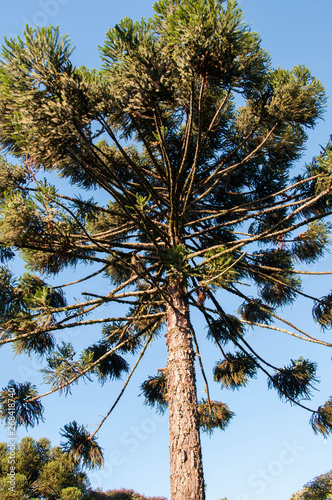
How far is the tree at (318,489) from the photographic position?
13.6 meters

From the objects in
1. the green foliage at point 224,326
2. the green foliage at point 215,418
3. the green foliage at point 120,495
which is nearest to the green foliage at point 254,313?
the green foliage at point 224,326

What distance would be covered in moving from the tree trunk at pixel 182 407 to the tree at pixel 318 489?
10.6 metres

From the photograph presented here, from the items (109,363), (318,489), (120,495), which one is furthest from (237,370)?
(120,495)

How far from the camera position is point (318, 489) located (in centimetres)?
1466

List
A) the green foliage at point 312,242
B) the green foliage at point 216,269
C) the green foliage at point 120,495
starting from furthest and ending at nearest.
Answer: the green foliage at point 120,495
the green foliage at point 312,242
the green foliage at point 216,269

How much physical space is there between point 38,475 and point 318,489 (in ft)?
36.9

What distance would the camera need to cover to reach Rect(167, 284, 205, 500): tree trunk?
379 cm

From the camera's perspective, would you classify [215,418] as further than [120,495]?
No

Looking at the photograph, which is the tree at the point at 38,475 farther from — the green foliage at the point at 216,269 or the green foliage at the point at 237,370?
the green foliage at the point at 216,269

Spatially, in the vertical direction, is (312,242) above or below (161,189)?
below

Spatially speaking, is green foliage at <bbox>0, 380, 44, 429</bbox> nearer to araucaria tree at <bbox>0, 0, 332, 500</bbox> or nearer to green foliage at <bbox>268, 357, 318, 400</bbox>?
araucaria tree at <bbox>0, 0, 332, 500</bbox>

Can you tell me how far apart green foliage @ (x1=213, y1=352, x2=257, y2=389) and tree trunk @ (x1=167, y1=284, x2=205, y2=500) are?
8.50 ft

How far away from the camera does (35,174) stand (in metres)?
4.75

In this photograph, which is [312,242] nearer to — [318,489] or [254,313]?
[254,313]
